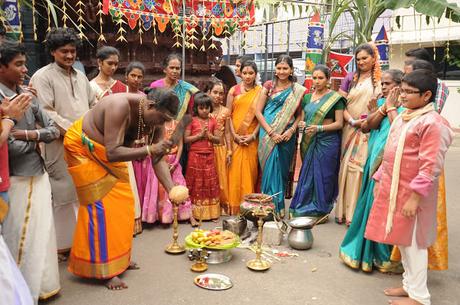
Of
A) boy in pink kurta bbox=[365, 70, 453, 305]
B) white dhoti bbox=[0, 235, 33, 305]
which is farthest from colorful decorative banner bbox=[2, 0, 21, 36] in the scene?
boy in pink kurta bbox=[365, 70, 453, 305]

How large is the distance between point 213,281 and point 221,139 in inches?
82.9

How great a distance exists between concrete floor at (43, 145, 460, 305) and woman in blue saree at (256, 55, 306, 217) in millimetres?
1041

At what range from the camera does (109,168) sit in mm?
3035

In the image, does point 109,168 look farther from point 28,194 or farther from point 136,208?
point 136,208

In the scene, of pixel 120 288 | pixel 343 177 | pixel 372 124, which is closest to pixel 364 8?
pixel 343 177

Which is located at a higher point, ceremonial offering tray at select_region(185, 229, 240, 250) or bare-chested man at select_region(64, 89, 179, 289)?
bare-chested man at select_region(64, 89, 179, 289)

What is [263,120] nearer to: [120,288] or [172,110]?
[172,110]

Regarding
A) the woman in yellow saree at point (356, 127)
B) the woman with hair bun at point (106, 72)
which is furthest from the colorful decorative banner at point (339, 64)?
the woman with hair bun at point (106, 72)

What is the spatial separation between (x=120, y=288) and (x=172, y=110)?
1393 mm

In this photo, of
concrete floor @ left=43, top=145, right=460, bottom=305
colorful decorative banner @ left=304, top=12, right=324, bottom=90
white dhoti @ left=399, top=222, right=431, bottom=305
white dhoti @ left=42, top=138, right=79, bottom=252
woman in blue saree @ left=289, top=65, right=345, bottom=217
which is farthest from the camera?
colorful decorative banner @ left=304, top=12, right=324, bottom=90

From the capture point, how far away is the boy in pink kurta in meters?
2.62

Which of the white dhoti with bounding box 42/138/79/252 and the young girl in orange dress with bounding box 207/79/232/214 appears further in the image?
the young girl in orange dress with bounding box 207/79/232/214

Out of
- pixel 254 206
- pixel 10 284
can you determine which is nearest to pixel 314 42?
pixel 254 206

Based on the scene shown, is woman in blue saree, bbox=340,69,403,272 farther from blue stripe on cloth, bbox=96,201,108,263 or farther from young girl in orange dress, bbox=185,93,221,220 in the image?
blue stripe on cloth, bbox=96,201,108,263
